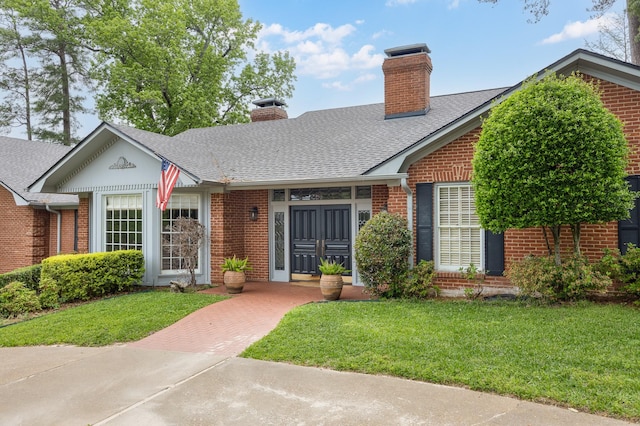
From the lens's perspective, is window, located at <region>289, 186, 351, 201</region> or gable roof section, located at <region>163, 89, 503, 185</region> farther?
window, located at <region>289, 186, 351, 201</region>

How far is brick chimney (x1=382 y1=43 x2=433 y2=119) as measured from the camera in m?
13.1

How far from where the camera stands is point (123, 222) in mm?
12117

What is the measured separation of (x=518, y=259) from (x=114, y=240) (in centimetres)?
999

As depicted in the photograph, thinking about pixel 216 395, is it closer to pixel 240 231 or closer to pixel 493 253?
pixel 493 253

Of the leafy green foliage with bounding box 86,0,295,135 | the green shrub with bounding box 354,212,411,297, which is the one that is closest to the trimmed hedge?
the green shrub with bounding box 354,212,411,297

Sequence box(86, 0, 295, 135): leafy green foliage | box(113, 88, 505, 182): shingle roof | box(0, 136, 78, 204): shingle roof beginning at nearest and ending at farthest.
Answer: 1. box(113, 88, 505, 182): shingle roof
2. box(0, 136, 78, 204): shingle roof
3. box(86, 0, 295, 135): leafy green foliage

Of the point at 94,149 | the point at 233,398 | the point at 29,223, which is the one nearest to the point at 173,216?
the point at 94,149

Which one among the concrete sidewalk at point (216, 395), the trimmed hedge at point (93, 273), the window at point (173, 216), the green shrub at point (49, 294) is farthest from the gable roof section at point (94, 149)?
the concrete sidewalk at point (216, 395)

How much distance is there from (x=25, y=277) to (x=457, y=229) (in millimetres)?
10890

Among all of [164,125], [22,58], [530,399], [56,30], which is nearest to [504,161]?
[530,399]

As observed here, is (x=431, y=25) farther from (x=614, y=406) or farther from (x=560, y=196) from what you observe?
(x=614, y=406)

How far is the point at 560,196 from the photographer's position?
22.6 ft

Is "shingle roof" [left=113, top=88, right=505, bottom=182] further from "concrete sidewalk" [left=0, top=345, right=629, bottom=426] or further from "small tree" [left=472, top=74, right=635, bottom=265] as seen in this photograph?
"concrete sidewalk" [left=0, top=345, right=629, bottom=426]

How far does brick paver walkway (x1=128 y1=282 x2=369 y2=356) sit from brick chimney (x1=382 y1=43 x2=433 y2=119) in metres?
5.71
